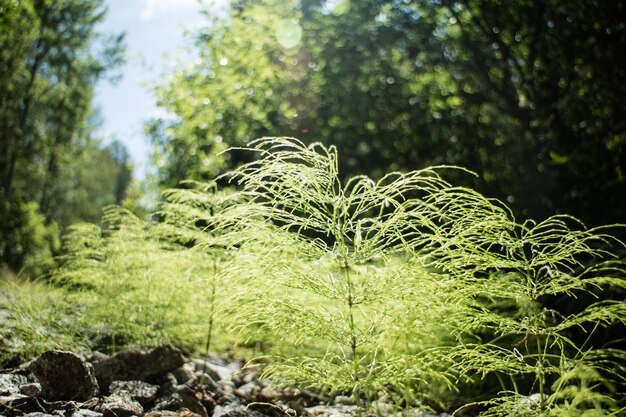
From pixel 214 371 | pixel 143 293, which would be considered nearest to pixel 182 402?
pixel 214 371

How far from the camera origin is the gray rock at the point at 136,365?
298 centimetres

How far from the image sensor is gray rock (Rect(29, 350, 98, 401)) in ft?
8.41

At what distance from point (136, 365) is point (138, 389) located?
30 cm

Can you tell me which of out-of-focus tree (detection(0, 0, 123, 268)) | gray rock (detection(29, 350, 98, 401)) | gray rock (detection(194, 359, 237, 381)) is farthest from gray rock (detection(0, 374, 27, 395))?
out-of-focus tree (detection(0, 0, 123, 268))

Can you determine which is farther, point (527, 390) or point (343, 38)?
point (343, 38)

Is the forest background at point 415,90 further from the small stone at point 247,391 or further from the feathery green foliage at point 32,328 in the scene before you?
the small stone at point 247,391

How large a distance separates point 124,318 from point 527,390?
3075 millimetres

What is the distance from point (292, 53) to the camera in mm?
8273

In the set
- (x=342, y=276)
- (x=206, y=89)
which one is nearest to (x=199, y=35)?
(x=206, y=89)

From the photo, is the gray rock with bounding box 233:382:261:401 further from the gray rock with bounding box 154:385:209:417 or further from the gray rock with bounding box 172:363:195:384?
the gray rock with bounding box 154:385:209:417

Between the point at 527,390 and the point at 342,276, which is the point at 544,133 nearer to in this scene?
the point at 527,390

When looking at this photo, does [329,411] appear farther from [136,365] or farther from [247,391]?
[136,365]

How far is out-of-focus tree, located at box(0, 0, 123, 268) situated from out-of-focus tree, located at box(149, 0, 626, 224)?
5.82 m

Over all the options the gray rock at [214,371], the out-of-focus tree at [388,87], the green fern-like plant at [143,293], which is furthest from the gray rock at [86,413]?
the out-of-focus tree at [388,87]
